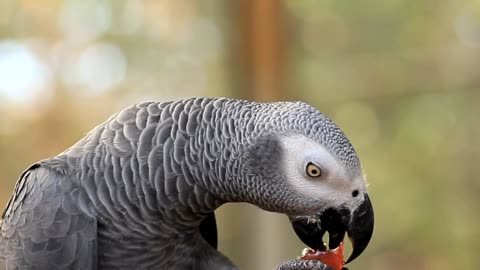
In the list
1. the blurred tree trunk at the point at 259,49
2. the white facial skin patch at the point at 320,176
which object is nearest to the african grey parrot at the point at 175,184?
the white facial skin patch at the point at 320,176

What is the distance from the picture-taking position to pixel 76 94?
10.9ft

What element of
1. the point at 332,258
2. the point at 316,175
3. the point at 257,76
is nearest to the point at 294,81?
the point at 257,76

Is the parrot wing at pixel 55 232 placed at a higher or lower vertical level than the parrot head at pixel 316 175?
lower

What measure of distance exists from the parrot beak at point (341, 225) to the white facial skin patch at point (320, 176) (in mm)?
20

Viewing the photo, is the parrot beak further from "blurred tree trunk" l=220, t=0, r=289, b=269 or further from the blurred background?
"blurred tree trunk" l=220, t=0, r=289, b=269

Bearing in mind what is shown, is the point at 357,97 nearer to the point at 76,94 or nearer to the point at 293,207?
the point at 76,94

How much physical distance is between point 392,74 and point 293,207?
229 centimetres

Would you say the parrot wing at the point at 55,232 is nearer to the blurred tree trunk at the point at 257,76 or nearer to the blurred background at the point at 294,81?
the blurred background at the point at 294,81

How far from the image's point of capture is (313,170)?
53.2 inches

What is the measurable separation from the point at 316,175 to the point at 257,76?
7.87 ft

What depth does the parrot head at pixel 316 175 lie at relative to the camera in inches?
52.9

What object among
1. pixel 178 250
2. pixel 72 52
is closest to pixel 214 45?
pixel 72 52

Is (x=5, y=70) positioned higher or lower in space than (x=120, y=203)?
higher

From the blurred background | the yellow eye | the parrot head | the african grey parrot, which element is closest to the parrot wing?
the african grey parrot
